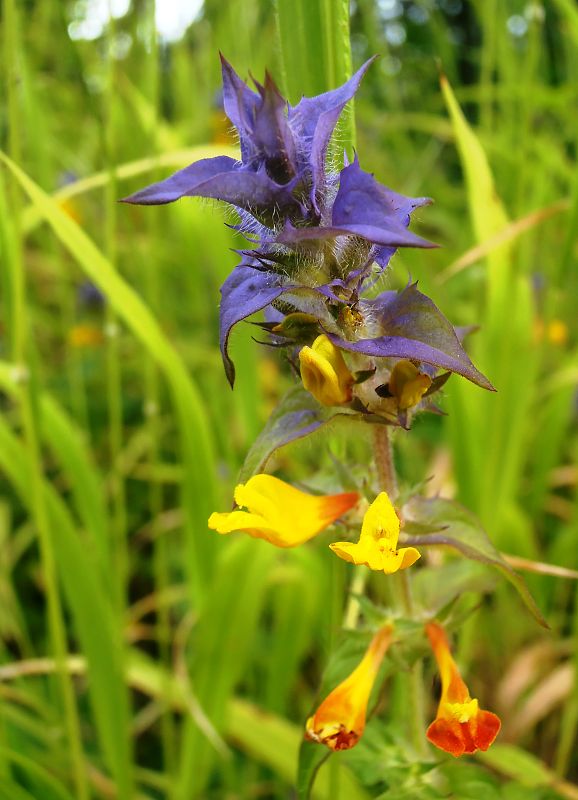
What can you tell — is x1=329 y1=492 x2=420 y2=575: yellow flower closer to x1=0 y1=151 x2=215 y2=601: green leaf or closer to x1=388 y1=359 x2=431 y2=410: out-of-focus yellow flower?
x1=388 y1=359 x2=431 y2=410: out-of-focus yellow flower

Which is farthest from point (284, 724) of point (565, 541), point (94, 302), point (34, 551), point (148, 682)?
point (94, 302)

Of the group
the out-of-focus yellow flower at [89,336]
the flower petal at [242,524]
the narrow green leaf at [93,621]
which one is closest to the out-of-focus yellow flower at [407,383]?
the flower petal at [242,524]

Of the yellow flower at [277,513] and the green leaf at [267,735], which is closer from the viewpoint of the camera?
the yellow flower at [277,513]

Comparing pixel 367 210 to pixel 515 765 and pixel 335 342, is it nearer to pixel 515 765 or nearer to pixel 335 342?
pixel 335 342

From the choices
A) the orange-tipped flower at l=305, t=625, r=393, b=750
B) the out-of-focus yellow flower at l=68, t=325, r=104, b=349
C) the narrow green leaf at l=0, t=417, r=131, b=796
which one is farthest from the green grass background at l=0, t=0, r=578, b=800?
the out-of-focus yellow flower at l=68, t=325, r=104, b=349

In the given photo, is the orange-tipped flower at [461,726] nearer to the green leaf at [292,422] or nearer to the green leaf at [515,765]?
the green leaf at [292,422]

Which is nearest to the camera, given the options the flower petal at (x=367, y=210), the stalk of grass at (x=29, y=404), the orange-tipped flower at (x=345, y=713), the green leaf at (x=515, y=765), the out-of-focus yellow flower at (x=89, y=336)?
the flower petal at (x=367, y=210)
